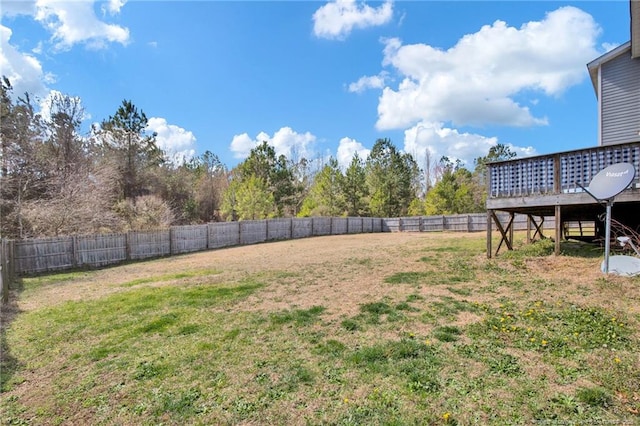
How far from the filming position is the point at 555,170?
7281mm

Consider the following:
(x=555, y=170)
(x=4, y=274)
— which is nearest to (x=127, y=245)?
(x=4, y=274)

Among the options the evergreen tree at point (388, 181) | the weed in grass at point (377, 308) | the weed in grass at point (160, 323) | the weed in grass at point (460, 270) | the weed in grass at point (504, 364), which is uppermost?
the evergreen tree at point (388, 181)

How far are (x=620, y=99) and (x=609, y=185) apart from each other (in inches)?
218

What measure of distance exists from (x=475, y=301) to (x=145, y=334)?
4.67 meters

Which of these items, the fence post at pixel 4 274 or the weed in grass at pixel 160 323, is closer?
the weed in grass at pixel 160 323

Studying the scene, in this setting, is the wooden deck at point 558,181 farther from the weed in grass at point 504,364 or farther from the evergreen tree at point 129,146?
the evergreen tree at point 129,146

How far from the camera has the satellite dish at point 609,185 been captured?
5562 millimetres

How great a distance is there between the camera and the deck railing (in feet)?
21.7

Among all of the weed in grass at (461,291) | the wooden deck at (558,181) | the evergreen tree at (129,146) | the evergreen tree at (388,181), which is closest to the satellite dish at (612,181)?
the wooden deck at (558,181)

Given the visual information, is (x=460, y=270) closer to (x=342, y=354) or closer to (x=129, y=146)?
(x=342, y=354)

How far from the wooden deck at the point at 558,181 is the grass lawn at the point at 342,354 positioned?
1.51 m

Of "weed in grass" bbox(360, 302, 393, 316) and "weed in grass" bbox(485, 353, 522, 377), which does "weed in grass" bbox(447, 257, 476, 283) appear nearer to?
"weed in grass" bbox(360, 302, 393, 316)

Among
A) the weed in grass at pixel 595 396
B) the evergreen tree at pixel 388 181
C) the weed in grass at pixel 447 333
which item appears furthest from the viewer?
the evergreen tree at pixel 388 181

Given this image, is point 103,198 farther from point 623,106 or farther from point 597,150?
point 623,106
